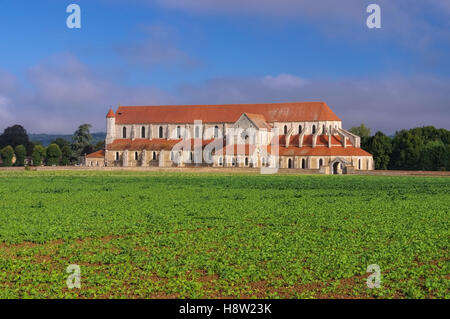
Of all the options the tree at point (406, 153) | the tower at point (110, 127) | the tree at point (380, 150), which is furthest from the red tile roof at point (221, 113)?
the tree at point (406, 153)

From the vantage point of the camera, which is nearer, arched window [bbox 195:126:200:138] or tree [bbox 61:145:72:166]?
arched window [bbox 195:126:200:138]

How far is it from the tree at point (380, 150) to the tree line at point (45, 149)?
71754mm

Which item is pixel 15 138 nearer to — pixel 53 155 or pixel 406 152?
pixel 53 155

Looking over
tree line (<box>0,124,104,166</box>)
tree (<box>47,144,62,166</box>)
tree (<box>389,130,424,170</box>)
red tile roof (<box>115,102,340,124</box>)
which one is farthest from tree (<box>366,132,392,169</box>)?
tree line (<box>0,124,104,166</box>)

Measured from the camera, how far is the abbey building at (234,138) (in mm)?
91188

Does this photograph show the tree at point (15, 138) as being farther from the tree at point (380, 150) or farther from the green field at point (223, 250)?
the green field at point (223, 250)

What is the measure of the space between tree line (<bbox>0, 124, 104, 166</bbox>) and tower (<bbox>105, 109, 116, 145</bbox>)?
23861 millimetres

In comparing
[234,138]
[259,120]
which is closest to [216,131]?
[234,138]

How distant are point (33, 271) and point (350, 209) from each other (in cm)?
1964

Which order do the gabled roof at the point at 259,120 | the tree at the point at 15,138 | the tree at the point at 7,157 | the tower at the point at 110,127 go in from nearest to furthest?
the gabled roof at the point at 259,120
the tower at the point at 110,127
the tree at the point at 7,157
the tree at the point at 15,138

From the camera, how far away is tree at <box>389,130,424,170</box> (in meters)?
99.6

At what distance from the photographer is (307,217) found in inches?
1027

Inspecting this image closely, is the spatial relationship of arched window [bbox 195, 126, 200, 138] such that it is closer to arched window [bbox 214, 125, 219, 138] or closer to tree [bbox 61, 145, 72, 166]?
arched window [bbox 214, 125, 219, 138]

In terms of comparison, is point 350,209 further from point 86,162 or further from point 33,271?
point 86,162
